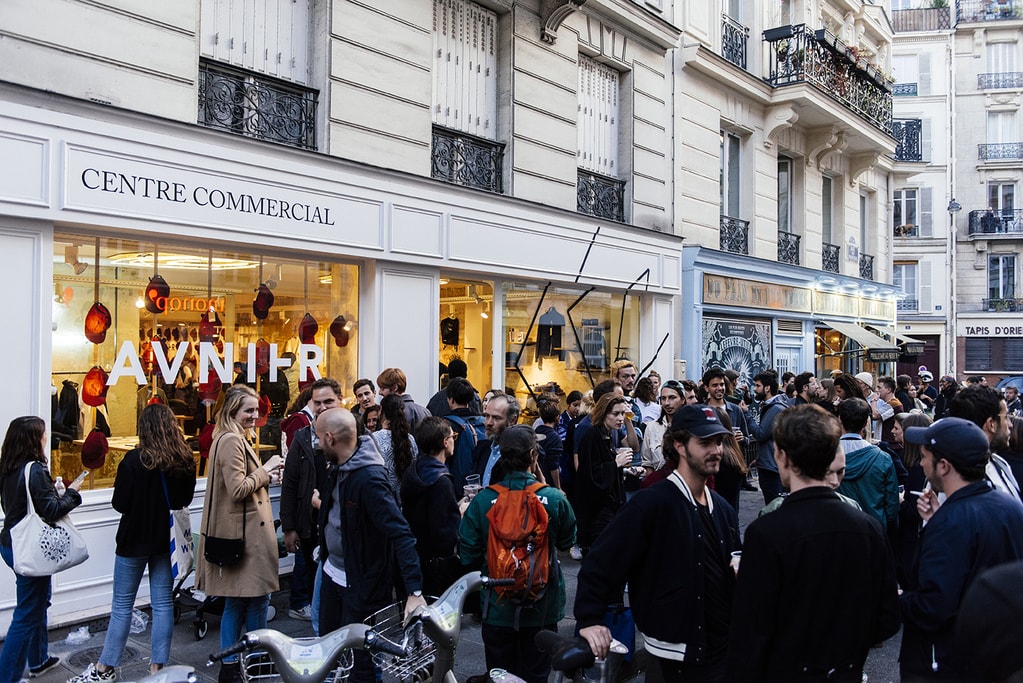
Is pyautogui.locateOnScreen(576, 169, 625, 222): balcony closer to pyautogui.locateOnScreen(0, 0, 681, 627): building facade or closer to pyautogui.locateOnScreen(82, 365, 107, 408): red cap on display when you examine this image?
pyautogui.locateOnScreen(0, 0, 681, 627): building facade

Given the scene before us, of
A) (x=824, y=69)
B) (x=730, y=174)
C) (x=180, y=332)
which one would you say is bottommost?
(x=180, y=332)

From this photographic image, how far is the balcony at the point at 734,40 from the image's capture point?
14.6 meters

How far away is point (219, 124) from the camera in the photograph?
23.8 feet

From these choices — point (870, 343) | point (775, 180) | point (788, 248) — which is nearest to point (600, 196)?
point (775, 180)

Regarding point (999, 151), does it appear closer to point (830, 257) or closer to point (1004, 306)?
point (1004, 306)

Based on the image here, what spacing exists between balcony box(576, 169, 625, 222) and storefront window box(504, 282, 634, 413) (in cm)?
114

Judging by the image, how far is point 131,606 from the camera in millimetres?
5047

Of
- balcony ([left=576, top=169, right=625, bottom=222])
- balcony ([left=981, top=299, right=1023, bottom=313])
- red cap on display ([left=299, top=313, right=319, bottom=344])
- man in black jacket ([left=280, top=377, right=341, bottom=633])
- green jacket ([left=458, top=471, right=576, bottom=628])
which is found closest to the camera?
green jacket ([left=458, top=471, right=576, bottom=628])

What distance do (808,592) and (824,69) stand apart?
15401 mm

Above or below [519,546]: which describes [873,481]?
above

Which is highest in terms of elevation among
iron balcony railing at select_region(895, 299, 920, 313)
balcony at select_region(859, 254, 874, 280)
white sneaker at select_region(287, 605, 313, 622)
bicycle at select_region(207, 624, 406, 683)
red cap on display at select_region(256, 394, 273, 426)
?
balcony at select_region(859, 254, 874, 280)

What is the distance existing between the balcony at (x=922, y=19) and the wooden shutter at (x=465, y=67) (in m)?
30.4

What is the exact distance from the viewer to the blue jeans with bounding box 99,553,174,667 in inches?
196

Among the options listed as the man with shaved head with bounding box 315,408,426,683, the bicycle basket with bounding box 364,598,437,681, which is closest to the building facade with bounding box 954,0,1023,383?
the man with shaved head with bounding box 315,408,426,683
